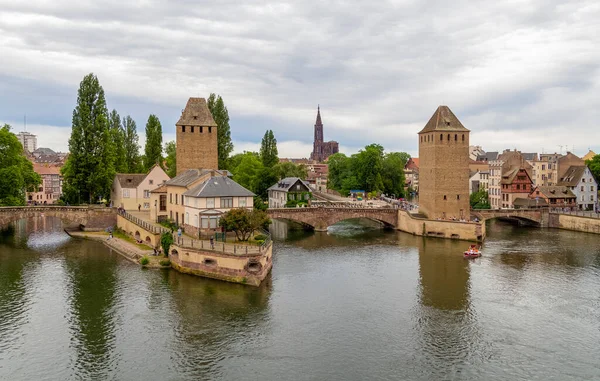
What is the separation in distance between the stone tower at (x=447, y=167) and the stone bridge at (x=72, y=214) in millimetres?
43690

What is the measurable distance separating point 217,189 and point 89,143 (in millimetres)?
28312

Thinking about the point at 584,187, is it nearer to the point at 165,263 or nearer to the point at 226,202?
the point at 226,202

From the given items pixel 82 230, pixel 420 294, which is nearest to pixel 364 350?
pixel 420 294

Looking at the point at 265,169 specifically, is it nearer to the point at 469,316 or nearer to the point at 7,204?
the point at 7,204

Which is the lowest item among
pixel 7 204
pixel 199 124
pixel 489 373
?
pixel 489 373

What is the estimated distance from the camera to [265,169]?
100938 millimetres

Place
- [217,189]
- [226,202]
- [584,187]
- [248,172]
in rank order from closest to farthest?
[217,189] < [226,202] < [584,187] < [248,172]

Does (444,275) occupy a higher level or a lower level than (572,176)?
lower

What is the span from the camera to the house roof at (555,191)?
87.8m

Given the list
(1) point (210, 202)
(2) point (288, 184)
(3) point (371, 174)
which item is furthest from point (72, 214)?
(3) point (371, 174)

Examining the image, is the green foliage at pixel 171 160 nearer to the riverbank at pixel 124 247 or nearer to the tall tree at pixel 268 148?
the tall tree at pixel 268 148

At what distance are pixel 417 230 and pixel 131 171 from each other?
52815 millimetres

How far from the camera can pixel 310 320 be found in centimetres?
3319

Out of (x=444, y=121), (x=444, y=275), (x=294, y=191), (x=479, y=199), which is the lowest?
(x=444, y=275)
